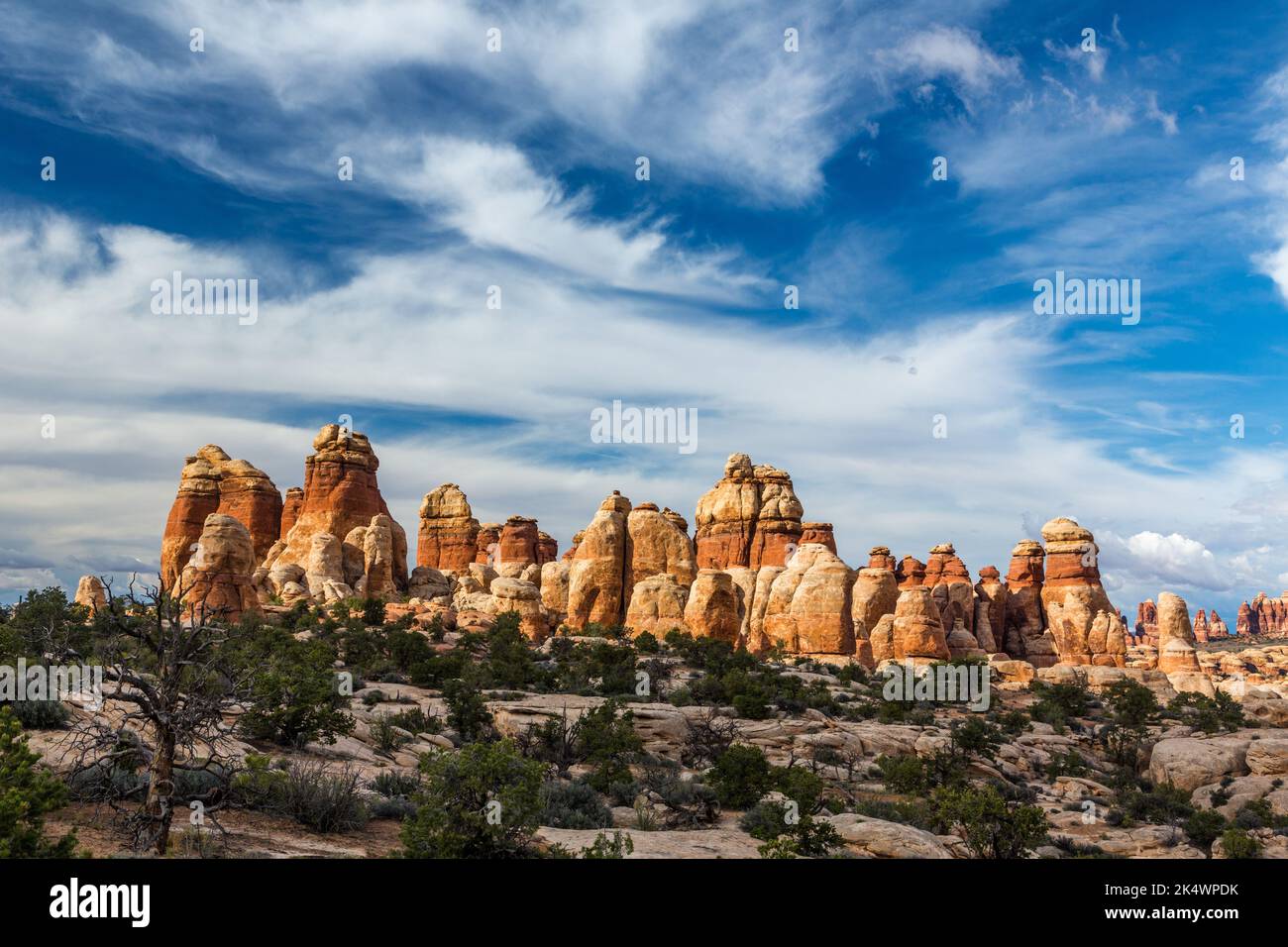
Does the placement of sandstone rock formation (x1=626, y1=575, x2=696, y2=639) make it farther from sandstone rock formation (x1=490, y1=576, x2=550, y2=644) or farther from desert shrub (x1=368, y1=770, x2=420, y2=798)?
desert shrub (x1=368, y1=770, x2=420, y2=798)

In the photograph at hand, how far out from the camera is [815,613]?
53.1 meters

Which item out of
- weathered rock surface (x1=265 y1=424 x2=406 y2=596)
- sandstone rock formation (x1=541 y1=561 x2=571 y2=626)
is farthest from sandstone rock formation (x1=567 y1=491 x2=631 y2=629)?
weathered rock surface (x1=265 y1=424 x2=406 y2=596)

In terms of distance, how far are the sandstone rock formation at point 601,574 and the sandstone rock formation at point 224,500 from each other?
28.6 m

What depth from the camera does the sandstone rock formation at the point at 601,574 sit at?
5500 centimetres

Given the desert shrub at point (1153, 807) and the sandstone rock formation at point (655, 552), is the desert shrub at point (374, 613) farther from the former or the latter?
the desert shrub at point (1153, 807)

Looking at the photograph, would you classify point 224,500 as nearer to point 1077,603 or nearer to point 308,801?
point 308,801

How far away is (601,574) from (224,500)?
34.7m

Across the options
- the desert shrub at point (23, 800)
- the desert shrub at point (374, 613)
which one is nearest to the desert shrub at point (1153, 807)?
the desert shrub at point (23, 800)

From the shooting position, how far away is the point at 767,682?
114 feet

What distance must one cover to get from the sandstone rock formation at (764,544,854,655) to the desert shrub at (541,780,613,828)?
36097 mm

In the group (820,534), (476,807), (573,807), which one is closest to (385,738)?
(573,807)

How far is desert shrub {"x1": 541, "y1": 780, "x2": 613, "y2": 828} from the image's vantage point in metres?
15.3

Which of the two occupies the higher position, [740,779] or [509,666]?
[509,666]
